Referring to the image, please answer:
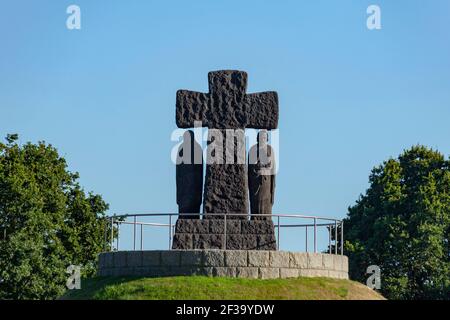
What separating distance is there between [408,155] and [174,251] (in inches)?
1252

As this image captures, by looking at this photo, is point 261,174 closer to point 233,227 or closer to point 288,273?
point 233,227

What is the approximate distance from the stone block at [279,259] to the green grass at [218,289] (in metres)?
0.54

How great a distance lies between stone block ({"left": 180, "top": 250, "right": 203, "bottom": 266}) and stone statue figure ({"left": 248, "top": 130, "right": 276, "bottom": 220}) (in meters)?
3.13

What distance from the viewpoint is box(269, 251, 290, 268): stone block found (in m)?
32.2

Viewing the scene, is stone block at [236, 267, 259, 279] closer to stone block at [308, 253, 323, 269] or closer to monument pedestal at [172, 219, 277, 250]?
monument pedestal at [172, 219, 277, 250]

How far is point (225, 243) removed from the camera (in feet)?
109

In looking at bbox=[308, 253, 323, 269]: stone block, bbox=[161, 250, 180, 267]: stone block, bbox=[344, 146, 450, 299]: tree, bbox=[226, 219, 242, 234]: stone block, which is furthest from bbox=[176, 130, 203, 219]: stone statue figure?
bbox=[344, 146, 450, 299]: tree

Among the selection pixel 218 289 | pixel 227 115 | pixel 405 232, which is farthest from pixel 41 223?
pixel 218 289

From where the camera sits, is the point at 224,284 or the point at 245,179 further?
the point at 245,179

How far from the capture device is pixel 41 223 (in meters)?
53.4
